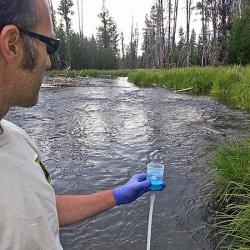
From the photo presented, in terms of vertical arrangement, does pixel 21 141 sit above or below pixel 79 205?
above

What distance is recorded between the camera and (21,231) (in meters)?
1.09

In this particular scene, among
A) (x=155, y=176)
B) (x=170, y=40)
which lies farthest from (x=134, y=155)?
(x=170, y=40)

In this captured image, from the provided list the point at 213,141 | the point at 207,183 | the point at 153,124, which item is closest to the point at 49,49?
the point at 207,183

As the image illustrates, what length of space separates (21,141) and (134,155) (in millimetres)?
4569

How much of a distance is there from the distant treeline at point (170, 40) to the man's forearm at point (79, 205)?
70.8 ft

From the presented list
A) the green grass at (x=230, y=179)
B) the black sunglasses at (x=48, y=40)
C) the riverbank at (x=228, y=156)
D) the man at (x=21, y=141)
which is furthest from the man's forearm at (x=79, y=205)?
the green grass at (x=230, y=179)

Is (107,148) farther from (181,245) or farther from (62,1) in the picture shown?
(62,1)

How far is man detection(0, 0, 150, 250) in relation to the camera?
109 cm

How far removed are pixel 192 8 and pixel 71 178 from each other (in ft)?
107

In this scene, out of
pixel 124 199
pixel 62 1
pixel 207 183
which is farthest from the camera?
pixel 62 1

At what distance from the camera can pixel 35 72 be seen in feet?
4.15

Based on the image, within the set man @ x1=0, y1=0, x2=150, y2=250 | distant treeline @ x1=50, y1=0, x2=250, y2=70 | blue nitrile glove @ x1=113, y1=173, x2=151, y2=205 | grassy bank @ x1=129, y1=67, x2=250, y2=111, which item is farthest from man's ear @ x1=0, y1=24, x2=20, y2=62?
distant treeline @ x1=50, y1=0, x2=250, y2=70

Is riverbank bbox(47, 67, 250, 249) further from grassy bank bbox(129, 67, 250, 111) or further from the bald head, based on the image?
the bald head

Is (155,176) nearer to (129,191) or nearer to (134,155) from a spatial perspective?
(129,191)
